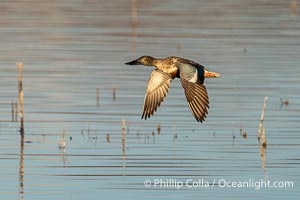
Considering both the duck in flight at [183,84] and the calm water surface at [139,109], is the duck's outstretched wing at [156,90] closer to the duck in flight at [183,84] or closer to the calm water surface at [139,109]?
the duck in flight at [183,84]

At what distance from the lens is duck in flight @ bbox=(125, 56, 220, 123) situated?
37.1ft

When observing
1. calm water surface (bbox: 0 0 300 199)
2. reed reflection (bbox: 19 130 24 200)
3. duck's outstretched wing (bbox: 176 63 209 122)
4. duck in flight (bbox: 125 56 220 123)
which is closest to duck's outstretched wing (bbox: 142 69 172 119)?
duck in flight (bbox: 125 56 220 123)

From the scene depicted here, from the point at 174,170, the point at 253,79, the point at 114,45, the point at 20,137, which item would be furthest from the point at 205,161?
the point at 114,45

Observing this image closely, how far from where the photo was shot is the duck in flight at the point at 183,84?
37.1ft

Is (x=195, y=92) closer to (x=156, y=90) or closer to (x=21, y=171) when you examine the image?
(x=156, y=90)

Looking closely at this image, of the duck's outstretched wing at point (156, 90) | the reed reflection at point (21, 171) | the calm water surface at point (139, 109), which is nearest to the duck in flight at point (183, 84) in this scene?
the duck's outstretched wing at point (156, 90)

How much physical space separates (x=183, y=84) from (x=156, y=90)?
0.47 meters

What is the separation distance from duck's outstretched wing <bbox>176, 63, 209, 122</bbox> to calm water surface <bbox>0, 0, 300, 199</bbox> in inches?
32.4

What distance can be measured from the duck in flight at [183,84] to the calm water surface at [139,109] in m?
0.82

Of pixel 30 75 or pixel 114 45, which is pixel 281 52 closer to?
pixel 114 45

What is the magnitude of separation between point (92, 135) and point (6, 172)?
7.01 feet

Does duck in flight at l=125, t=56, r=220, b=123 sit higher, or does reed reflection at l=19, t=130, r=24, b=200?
duck in flight at l=125, t=56, r=220, b=123

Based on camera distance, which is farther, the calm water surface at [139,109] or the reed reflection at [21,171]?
the calm water surface at [139,109]

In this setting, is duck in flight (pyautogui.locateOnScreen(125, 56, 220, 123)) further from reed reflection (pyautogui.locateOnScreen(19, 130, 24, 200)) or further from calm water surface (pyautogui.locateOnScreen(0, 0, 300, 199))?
reed reflection (pyautogui.locateOnScreen(19, 130, 24, 200))
